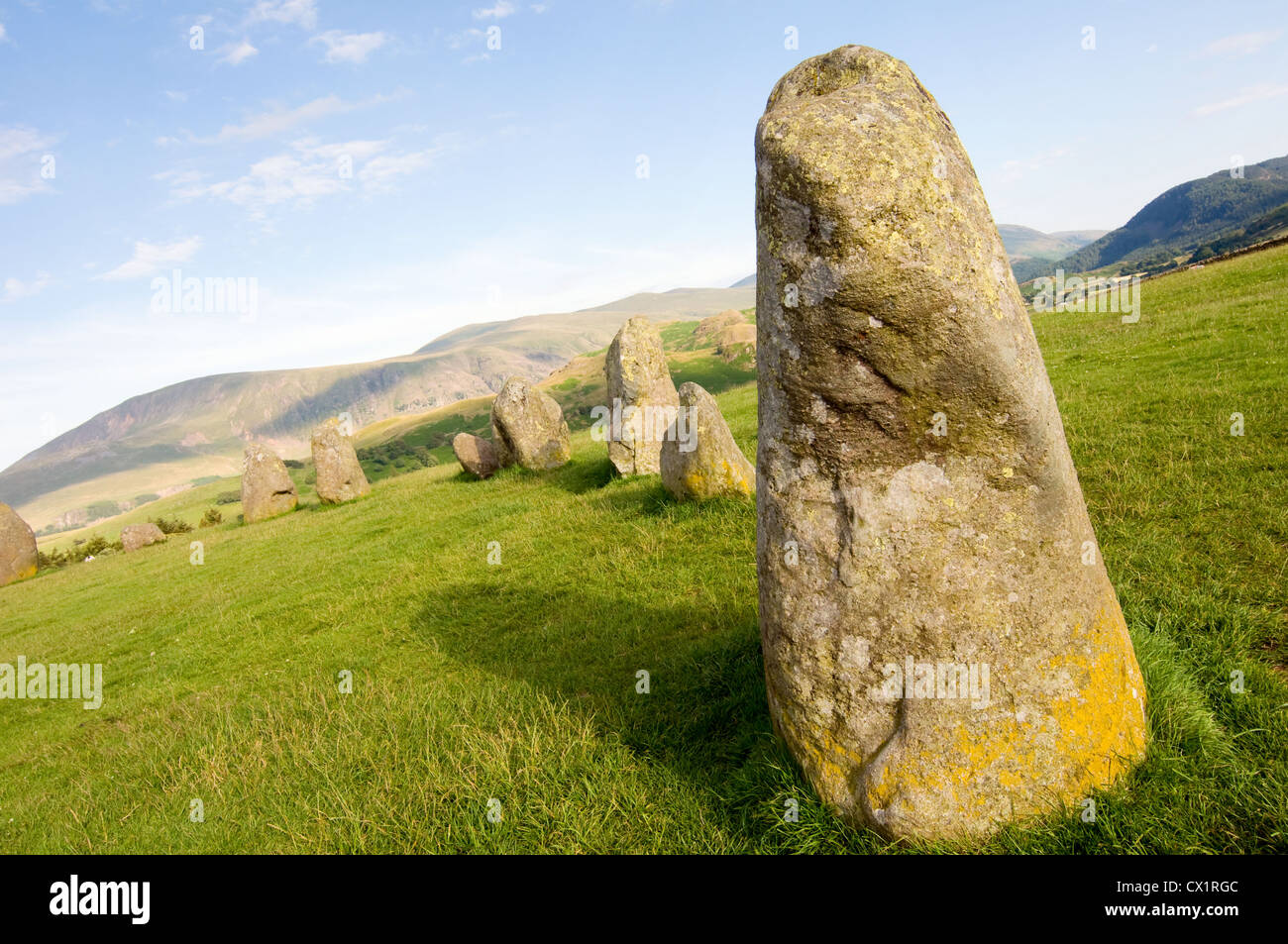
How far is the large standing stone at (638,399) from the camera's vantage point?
48.2 ft

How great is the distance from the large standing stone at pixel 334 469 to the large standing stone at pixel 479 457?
5876 mm

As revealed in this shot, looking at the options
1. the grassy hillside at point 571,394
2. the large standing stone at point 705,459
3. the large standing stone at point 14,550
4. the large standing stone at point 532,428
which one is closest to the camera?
the large standing stone at point 705,459

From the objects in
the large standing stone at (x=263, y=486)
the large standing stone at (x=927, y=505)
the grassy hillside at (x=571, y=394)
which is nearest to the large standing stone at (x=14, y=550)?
the large standing stone at (x=263, y=486)

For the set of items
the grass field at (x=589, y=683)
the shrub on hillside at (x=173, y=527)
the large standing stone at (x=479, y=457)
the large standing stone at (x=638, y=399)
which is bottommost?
the shrub on hillside at (x=173, y=527)

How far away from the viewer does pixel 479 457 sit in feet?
68.0

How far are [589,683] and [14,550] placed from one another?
101 ft

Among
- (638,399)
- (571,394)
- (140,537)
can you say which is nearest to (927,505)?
(638,399)

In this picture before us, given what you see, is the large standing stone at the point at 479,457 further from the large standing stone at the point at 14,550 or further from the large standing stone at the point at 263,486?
the large standing stone at the point at 14,550

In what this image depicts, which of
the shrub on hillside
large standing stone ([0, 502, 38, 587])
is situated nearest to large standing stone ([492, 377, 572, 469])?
large standing stone ([0, 502, 38, 587])

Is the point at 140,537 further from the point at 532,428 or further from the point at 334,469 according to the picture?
the point at 532,428

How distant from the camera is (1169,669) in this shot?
14.6ft
